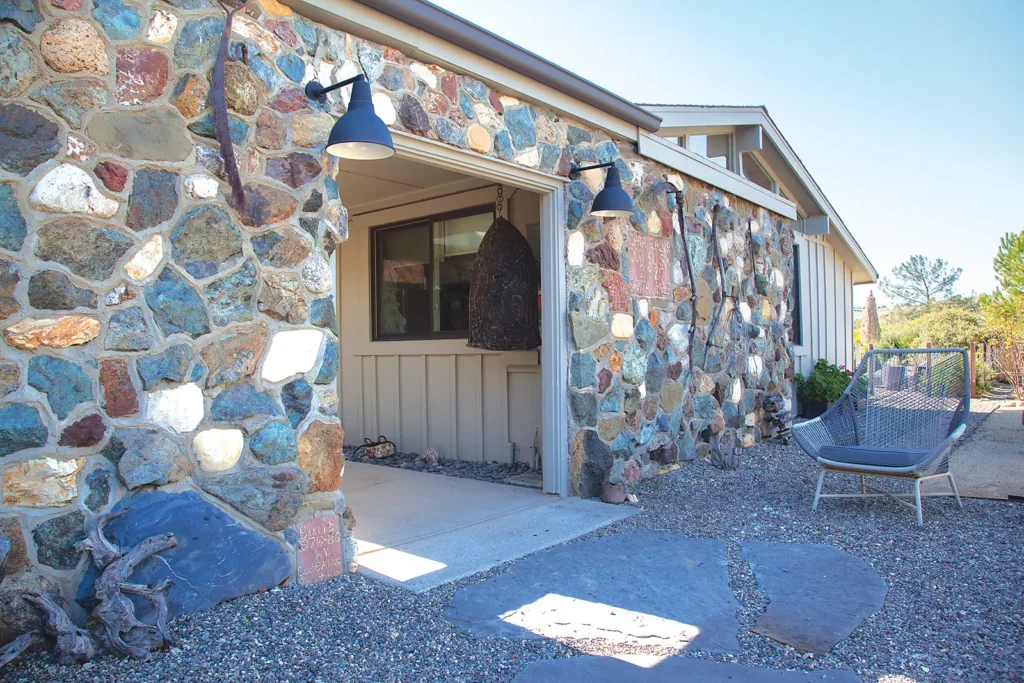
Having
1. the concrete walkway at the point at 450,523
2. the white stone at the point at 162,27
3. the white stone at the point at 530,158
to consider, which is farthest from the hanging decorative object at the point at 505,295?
the white stone at the point at 162,27

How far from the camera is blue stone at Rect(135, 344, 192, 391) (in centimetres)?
286

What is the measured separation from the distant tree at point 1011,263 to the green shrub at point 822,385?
6.19 m

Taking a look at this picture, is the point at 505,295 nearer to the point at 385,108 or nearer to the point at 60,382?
the point at 385,108

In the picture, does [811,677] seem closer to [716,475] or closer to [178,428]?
[178,428]

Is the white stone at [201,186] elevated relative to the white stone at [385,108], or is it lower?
lower

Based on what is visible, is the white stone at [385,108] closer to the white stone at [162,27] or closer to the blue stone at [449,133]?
the blue stone at [449,133]

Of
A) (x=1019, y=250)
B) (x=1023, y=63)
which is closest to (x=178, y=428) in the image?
(x=1019, y=250)

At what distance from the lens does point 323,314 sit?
3504 mm

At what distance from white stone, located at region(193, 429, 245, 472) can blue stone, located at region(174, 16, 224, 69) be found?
5.27 feet

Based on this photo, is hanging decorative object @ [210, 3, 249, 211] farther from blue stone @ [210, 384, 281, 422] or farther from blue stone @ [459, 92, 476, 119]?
blue stone @ [459, 92, 476, 119]

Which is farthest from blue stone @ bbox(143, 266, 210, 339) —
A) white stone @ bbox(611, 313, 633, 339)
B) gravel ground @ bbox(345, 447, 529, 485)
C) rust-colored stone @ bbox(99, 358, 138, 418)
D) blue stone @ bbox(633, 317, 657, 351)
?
blue stone @ bbox(633, 317, 657, 351)

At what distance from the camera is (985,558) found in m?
3.76

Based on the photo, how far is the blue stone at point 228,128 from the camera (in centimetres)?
305

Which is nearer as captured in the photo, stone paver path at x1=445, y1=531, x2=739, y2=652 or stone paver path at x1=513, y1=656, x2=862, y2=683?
stone paver path at x1=513, y1=656, x2=862, y2=683
